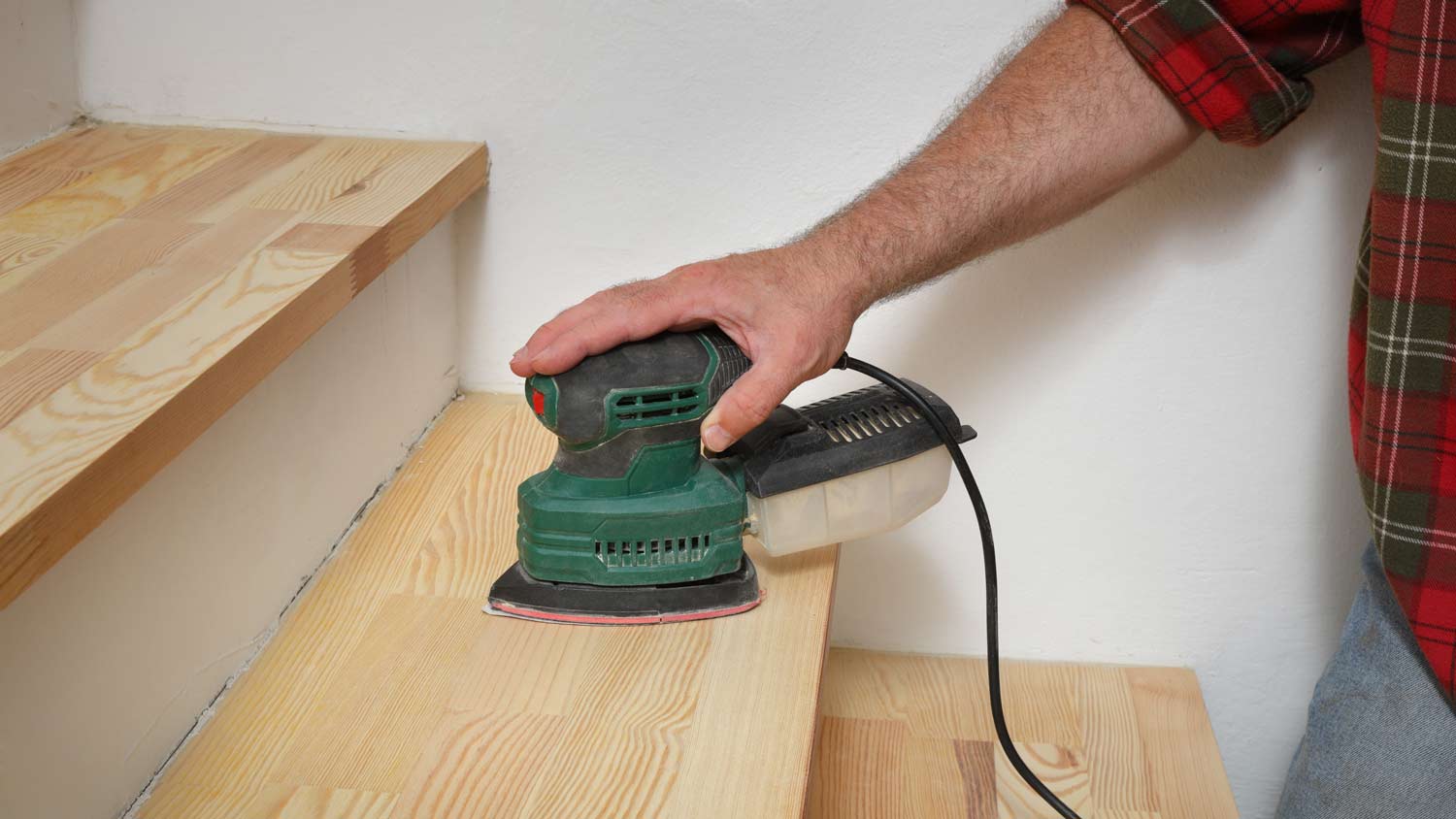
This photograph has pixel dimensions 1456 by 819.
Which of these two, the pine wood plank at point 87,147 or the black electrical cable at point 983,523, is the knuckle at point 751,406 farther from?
the pine wood plank at point 87,147

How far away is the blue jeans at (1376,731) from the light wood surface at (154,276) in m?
0.89

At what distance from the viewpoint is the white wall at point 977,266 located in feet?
3.81

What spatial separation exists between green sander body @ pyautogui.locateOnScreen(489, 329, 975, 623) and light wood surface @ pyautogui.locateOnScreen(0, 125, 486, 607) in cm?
21

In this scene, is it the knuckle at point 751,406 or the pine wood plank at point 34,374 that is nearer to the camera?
the pine wood plank at point 34,374

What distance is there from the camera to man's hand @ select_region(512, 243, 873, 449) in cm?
83

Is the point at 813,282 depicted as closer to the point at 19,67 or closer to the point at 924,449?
the point at 924,449

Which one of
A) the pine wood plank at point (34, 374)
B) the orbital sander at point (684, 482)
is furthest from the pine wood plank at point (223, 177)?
the orbital sander at point (684, 482)

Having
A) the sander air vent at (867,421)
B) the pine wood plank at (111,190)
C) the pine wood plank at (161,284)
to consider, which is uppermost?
the pine wood plank at (111,190)

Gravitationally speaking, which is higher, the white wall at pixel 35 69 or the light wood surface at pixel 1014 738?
the white wall at pixel 35 69

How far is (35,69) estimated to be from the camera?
3.84ft

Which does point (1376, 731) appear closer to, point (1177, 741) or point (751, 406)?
point (1177, 741)

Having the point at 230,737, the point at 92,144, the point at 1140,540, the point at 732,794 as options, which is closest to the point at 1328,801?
the point at 1140,540

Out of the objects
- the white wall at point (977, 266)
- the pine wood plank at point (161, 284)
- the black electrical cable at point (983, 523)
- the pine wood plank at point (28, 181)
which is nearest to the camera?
the pine wood plank at point (161, 284)

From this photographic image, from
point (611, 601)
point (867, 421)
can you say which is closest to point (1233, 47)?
point (867, 421)
